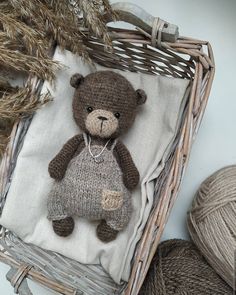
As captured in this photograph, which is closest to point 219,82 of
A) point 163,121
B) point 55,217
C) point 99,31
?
point 163,121

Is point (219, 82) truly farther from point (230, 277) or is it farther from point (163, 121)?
point (230, 277)

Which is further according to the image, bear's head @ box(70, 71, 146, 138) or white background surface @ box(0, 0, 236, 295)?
white background surface @ box(0, 0, 236, 295)

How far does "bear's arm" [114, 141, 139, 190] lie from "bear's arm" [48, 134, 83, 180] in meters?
0.07

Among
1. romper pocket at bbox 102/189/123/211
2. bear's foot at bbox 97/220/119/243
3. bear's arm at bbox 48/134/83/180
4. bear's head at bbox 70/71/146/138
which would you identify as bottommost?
bear's foot at bbox 97/220/119/243

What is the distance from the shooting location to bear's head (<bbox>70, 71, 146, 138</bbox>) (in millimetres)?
703

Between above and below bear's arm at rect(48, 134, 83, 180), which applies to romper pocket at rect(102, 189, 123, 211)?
below

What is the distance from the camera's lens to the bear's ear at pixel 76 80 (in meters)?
0.73

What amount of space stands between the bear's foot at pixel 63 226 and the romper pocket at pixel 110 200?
81mm

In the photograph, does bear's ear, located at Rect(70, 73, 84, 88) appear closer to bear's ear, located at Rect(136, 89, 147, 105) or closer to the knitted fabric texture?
bear's ear, located at Rect(136, 89, 147, 105)

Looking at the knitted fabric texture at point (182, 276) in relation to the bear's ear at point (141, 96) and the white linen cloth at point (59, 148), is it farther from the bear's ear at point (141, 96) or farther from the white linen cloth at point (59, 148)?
the bear's ear at point (141, 96)

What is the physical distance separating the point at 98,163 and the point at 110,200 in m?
0.07

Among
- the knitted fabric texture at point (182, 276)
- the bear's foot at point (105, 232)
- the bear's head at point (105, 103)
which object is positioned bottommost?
the knitted fabric texture at point (182, 276)

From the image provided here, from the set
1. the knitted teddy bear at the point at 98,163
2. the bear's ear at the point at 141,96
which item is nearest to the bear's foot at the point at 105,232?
the knitted teddy bear at the point at 98,163

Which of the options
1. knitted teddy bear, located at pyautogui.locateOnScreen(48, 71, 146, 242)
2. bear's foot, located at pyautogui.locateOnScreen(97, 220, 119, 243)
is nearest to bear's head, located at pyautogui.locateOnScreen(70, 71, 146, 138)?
knitted teddy bear, located at pyautogui.locateOnScreen(48, 71, 146, 242)
